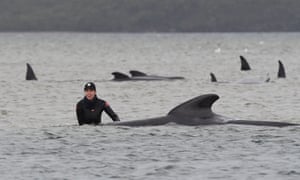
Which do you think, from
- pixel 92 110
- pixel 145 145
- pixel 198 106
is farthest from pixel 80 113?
pixel 198 106

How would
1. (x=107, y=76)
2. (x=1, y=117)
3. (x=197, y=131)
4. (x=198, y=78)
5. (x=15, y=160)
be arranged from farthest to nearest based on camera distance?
(x=107, y=76), (x=198, y=78), (x=1, y=117), (x=197, y=131), (x=15, y=160)

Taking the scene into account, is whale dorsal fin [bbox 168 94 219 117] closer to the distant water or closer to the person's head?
the distant water

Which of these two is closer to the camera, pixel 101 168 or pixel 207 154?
pixel 101 168

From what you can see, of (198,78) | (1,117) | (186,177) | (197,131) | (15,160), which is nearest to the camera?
(186,177)

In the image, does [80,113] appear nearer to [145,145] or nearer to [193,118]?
[193,118]

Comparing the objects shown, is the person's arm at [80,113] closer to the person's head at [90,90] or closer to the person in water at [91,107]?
the person in water at [91,107]

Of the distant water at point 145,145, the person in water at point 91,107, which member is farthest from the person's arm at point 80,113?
the distant water at point 145,145

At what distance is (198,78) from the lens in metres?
58.6

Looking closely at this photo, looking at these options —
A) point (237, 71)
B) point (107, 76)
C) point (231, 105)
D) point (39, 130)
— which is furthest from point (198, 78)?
point (39, 130)

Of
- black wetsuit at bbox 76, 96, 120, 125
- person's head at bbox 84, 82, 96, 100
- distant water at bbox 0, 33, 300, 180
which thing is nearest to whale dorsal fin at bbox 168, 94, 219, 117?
distant water at bbox 0, 33, 300, 180

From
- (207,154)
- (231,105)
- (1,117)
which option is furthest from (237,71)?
(207,154)

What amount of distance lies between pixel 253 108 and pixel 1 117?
7.85 m

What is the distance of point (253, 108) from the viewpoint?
1474 inches

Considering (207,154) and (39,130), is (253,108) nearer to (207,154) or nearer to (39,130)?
(39,130)
